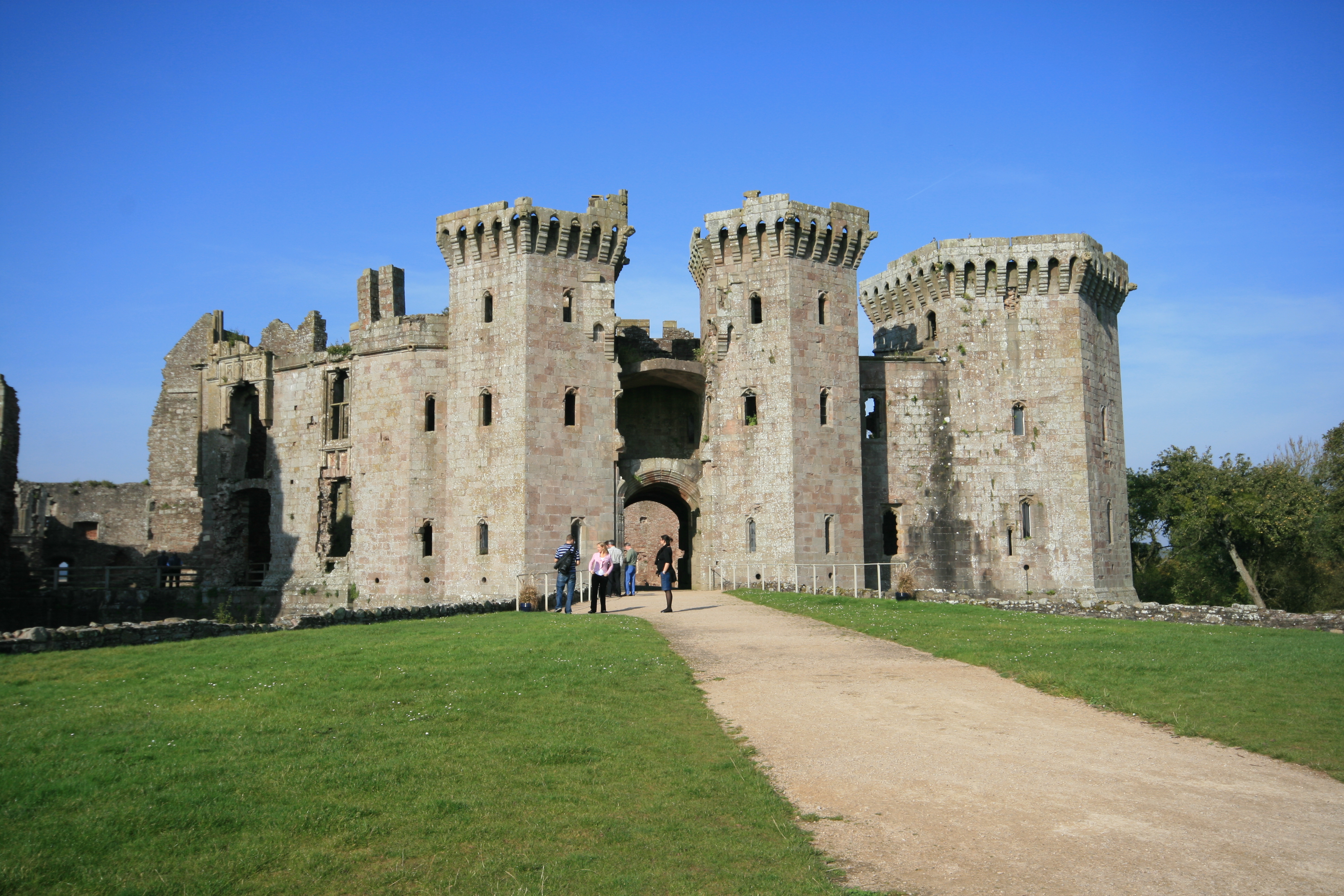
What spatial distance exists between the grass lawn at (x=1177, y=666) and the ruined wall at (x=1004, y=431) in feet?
39.2

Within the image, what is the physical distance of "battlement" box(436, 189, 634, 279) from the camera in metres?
32.9

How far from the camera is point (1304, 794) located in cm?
878

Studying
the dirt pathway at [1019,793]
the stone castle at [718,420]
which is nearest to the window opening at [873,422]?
the stone castle at [718,420]

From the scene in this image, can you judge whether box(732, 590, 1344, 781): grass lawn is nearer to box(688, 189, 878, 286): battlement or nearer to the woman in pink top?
the woman in pink top

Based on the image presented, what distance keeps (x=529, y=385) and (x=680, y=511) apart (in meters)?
8.75

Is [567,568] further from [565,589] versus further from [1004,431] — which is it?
[1004,431]

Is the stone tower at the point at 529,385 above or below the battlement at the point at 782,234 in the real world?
below

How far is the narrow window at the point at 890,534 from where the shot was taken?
36.3 meters

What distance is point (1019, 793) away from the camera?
28.8 feet

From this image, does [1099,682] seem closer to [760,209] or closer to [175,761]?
[175,761]

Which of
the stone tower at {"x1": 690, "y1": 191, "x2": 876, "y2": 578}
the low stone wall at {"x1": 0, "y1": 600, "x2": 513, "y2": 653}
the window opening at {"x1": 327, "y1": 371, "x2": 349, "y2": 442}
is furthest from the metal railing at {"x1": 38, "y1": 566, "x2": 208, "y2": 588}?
the stone tower at {"x1": 690, "y1": 191, "x2": 876, "y2": 578}

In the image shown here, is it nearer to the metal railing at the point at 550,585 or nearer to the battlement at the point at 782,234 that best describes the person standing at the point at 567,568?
the metal railing at the point at 550,585

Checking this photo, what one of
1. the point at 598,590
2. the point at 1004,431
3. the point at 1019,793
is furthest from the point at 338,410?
the point at 1019,793

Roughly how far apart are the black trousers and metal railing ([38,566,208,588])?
20236mm
